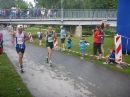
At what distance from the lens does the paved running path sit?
643 centimetres

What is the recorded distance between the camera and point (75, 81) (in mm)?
7598

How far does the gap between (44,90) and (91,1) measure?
4932cm

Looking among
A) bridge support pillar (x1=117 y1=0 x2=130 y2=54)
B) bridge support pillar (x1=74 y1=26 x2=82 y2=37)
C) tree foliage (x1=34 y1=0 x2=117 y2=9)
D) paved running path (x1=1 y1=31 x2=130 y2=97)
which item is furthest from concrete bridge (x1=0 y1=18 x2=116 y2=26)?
paved running path (x1=1 y1=31 x2=130 y2=97)

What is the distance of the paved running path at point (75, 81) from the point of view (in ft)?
21.1

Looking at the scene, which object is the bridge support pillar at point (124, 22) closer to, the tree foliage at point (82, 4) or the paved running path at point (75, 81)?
the paved running path at point (75, 81)

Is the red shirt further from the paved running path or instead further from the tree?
the tree

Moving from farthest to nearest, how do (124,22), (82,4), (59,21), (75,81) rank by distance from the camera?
1. (82,4)
2. (59,21)
3. (124,22)
4. (75,81)

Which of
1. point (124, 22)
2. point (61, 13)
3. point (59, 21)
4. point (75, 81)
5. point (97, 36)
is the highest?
point (61, 13)

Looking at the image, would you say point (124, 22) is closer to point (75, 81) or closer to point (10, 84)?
point (75, 81)

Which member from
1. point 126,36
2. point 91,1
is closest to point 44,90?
point 126,36

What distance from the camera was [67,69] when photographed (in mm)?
9523

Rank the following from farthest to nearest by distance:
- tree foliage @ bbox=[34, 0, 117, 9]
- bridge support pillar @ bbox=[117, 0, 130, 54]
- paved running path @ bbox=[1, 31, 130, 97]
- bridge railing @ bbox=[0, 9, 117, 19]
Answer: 1. tree foliage @ bbox=[34, 0, 117, 9]
2. bridge railing @ bbox=[0, 9, 117, 19]
3. bridge support pillar @ bbox=[117, 0, 130, 54]
4. paved running path @ bbox=[1, 31, 130, 97]

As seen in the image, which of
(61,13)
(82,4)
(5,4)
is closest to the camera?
(61,13)

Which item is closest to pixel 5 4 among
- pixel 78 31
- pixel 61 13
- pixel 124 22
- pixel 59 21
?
pixel 78 31
